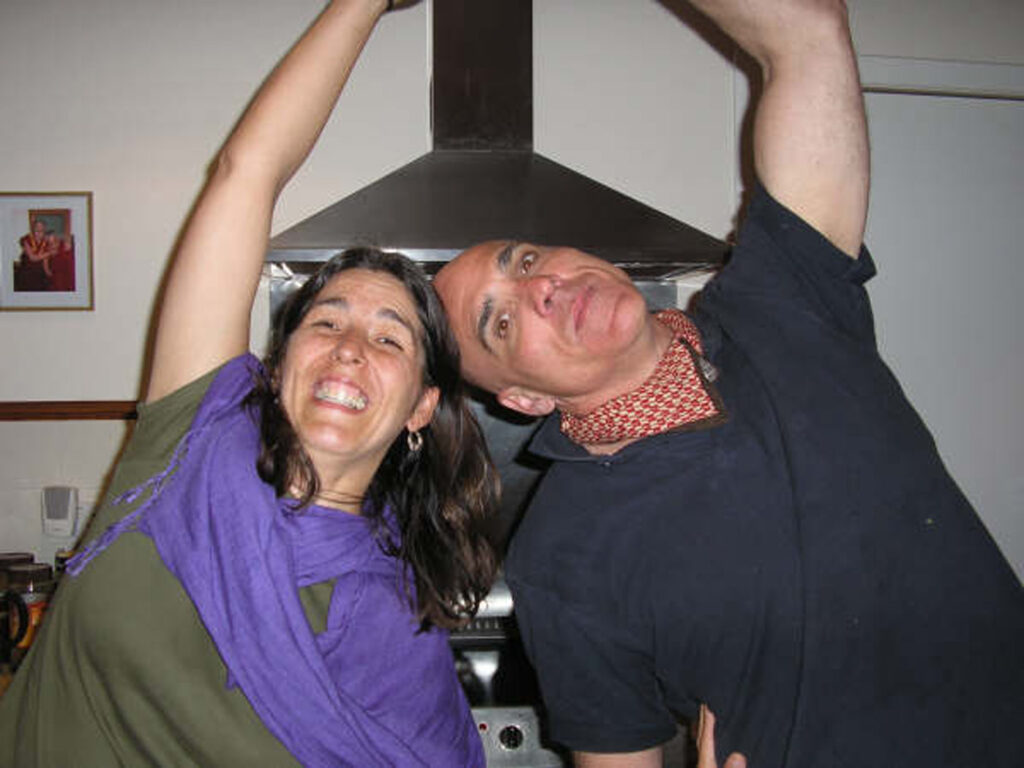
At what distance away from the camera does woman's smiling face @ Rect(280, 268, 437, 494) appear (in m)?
0.82

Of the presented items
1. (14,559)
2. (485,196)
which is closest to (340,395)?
(485,196)

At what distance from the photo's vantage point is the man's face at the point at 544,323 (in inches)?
32.7

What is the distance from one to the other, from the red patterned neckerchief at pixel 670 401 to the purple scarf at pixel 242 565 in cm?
42

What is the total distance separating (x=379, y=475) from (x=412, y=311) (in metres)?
0.27

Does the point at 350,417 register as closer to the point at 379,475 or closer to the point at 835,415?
the point at 379,475

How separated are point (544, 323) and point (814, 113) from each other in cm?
39

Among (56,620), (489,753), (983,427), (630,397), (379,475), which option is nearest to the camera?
(56,620)

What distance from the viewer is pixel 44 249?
151 centimetres

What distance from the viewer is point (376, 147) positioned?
5.07ft

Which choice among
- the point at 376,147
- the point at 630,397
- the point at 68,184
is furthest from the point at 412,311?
the point at 68,184

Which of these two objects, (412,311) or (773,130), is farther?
(412,311)

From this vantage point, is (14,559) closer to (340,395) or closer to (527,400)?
(340,395)

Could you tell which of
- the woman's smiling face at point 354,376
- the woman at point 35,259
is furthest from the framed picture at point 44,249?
the woman's smiling face at point 354,376

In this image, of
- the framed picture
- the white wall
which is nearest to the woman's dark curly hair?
the white wall
